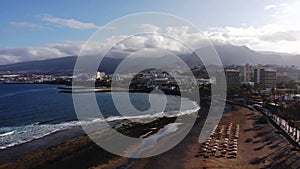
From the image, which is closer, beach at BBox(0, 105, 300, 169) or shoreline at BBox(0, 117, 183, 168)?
beach at BBox(0, 105, 300, 169)

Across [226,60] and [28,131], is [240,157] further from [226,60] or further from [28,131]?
[226,60]

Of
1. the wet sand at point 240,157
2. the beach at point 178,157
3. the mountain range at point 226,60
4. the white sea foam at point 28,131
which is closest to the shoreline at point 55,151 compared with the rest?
the beach at point 178,157

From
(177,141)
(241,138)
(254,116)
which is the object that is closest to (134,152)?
(177,141)

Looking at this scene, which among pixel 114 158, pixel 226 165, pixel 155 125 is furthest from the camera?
pixel 155 125

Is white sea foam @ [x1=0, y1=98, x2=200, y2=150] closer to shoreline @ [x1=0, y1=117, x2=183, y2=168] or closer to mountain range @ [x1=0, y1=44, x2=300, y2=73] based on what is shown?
shoreline @ [x1=0, y1=117, x2=183, y2=168]

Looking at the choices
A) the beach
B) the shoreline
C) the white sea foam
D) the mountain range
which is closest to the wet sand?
the beach

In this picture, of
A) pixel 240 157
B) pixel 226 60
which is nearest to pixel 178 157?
pixel 240 157

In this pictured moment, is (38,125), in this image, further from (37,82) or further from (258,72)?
(37,82)

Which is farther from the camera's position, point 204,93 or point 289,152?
point 204,93

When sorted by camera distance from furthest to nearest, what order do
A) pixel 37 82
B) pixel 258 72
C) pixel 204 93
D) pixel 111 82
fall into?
pixel 37 82, pixel 111 82, pixel 258 72, pixel 204 93

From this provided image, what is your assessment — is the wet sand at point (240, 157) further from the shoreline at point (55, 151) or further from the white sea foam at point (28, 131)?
the white sea foam at point (28, 131)
